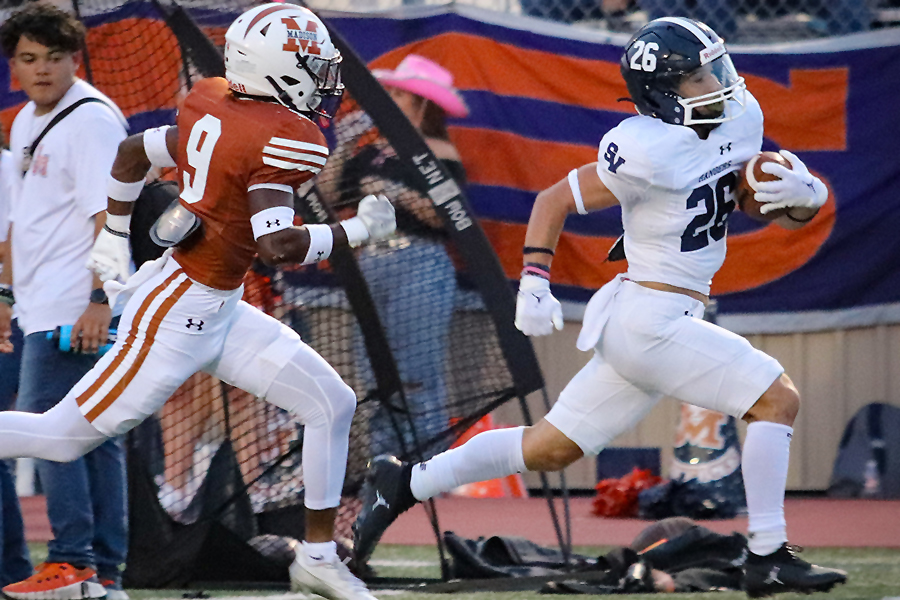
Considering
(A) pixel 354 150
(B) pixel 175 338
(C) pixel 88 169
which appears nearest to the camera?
(B) pixel 175 338

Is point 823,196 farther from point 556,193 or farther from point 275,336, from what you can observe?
point 275,336

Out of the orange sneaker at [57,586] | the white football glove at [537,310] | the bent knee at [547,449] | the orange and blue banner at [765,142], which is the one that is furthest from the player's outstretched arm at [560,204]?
the orange and blue banner at [765,142]

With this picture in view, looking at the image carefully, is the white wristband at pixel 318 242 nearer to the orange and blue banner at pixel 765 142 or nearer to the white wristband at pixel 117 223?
the white wristband at pixel 117 223

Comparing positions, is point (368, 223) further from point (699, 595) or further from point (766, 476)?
point (699, 595)

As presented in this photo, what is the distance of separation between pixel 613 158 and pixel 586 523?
2.83 metres

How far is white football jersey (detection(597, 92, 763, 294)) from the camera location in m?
3.70

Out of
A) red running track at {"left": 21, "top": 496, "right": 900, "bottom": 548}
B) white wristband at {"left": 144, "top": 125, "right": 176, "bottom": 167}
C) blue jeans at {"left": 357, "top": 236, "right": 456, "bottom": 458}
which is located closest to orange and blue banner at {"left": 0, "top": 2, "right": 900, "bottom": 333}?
red running track at {"left": 21, "top": 496, "right": 900, "bottom": 548}

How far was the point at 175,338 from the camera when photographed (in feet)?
12.1

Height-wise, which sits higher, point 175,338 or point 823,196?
point 823,196

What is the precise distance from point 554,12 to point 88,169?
386cm

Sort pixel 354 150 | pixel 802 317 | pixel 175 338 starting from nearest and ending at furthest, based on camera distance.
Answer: pixel 175 338
pixel 354 150
pixel 802 317

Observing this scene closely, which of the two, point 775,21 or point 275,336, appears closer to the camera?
point 275,336

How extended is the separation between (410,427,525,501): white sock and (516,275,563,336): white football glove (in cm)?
45

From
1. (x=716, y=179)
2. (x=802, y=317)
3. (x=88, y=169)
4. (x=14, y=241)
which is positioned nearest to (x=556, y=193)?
(x=716, y=179)
